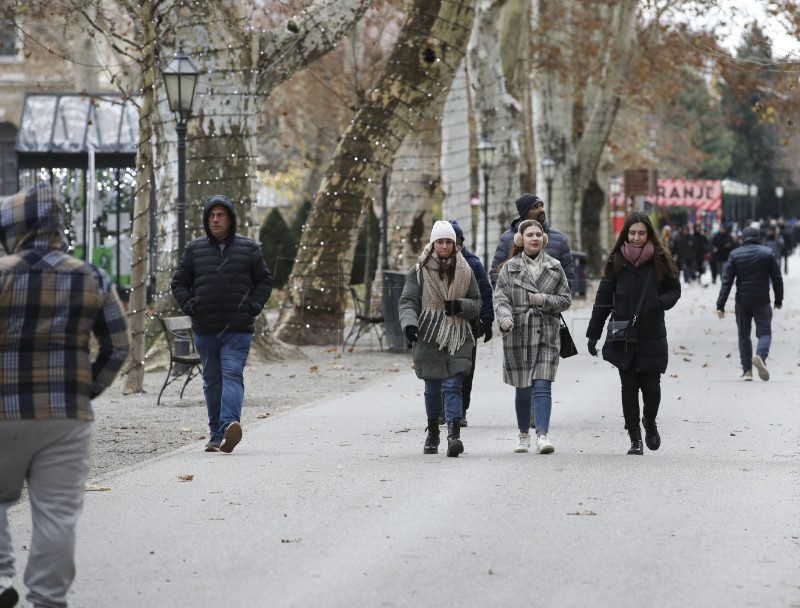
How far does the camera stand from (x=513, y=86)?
38625 mm

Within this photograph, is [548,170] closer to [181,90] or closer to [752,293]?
[752,293]

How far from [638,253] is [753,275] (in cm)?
737

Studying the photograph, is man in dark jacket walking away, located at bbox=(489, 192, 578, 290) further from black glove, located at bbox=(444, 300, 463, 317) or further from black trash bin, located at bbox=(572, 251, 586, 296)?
black trash bin, located at bbox=(572, 251, 586, 296)

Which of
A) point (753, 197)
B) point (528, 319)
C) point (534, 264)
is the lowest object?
point (528, 319)

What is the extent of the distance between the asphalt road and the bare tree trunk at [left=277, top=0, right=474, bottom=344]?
10921 mm

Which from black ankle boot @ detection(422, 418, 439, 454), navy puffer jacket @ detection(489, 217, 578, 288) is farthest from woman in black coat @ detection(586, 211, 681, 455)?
navy puffer jacket @ detection(489, 217, 578, 288)

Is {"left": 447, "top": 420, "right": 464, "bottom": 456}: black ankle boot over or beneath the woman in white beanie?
beneath

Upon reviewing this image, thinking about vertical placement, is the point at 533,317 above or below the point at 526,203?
below

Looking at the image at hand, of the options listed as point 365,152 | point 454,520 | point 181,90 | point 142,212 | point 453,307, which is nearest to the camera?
point 454,520

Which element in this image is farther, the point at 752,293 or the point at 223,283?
the point at 752,293

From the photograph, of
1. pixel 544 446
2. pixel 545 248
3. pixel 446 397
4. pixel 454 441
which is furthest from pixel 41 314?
pixel 545 248

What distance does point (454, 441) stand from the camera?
36.9ft

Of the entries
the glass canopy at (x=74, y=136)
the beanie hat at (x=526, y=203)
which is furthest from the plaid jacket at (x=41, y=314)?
the glass canopy at (x=74, y=136)

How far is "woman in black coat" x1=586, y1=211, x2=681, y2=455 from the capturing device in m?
11.4
